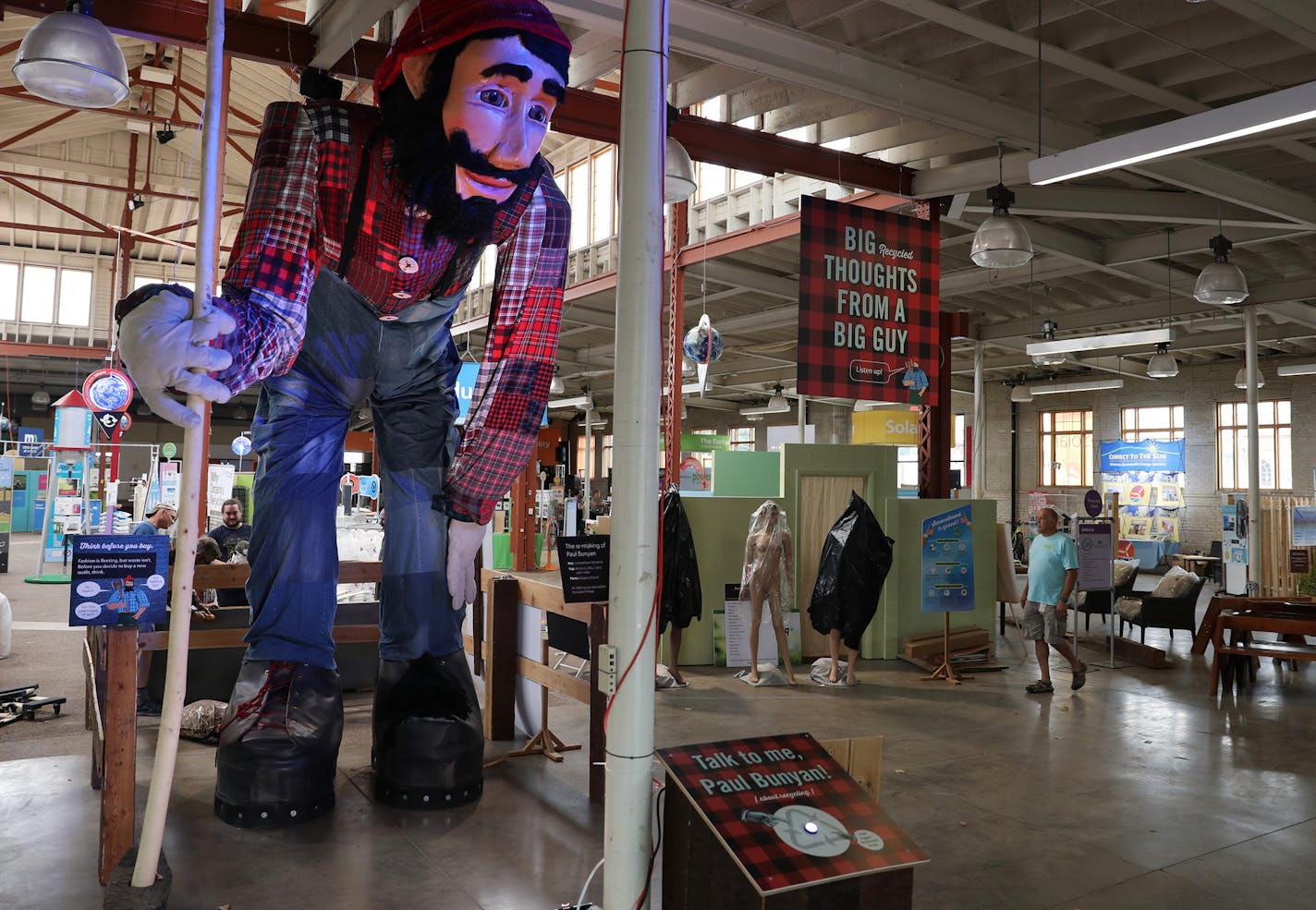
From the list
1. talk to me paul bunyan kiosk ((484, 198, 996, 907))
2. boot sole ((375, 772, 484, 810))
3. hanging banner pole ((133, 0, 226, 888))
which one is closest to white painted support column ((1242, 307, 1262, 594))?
talk to me paul bunyan kiosk ((484, 198, 996, 907))

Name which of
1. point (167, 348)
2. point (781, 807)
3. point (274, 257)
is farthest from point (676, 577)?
point (167, 348)

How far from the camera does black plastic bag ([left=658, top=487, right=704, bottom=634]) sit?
6.96 metres

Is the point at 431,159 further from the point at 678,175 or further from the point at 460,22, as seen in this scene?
the point at 678,175

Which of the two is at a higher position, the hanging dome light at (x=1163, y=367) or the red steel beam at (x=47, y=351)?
the red steel beam at (x=47, y=351)

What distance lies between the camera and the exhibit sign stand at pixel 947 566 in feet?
25.6

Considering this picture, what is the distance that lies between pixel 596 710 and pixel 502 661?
98 cm

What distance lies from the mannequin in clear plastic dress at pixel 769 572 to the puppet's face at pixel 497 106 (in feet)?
14.8

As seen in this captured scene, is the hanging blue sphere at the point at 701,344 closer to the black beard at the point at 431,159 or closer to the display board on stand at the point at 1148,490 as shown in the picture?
the black beard at the point at 431,159

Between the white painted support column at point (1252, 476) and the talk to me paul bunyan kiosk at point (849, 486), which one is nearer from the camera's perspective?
the talk to me paul bunyan kiosk at point (849, 486)

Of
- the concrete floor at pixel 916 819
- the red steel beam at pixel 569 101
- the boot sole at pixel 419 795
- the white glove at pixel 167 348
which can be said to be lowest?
the concrete floor at pixel 916 819

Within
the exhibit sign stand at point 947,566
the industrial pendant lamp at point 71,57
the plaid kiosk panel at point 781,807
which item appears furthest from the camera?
the exhibit sign stand at point 947,566

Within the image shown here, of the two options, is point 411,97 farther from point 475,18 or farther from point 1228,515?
point 1228,515

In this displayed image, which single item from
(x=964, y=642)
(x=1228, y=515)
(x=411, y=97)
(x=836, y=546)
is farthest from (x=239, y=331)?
(x=1228, y=515)

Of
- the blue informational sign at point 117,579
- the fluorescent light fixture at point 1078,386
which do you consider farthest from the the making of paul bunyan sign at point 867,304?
the fluorescent light fixture at point 1078,386
